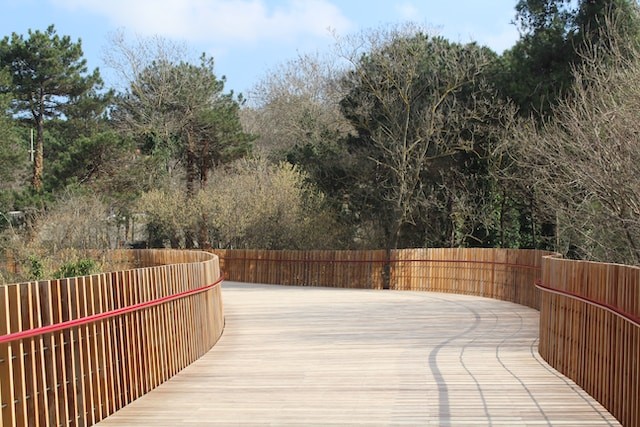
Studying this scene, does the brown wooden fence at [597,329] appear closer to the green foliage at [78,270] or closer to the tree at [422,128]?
the green foliage at [78,270]

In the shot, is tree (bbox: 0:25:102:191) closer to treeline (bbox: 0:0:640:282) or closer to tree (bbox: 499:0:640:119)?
treeline (bbox: 0:0:640:282)

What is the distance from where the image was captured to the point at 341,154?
92.6 ft

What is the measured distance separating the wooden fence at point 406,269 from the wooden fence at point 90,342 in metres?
9.09

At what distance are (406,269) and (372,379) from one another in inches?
609

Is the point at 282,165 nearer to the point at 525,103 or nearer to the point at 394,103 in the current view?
the point at 394,103

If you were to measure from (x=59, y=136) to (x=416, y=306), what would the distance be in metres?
22.2

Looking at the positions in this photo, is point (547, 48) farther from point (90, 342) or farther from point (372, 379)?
point (90, 342)

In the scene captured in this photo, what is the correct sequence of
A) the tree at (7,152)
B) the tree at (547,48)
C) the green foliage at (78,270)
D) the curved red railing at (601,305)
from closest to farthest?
the curved red railing at (601,305), the green foliage at (78,270), the tree at (547,48), the tree at (7,152)

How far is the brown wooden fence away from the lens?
579cm

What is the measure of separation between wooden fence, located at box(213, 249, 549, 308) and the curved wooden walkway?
126 inches

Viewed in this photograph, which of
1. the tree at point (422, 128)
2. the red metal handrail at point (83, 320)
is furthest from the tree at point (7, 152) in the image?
the red metal handrail at point (83, 320)

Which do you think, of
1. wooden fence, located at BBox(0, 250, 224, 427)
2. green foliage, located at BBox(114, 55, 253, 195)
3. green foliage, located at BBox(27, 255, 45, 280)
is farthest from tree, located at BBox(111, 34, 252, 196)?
wooden fence, located at BBox(0, 250, 224, 427)

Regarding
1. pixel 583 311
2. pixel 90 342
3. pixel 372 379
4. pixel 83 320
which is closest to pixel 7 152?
pixel 372 379

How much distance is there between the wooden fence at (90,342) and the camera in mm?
4910
